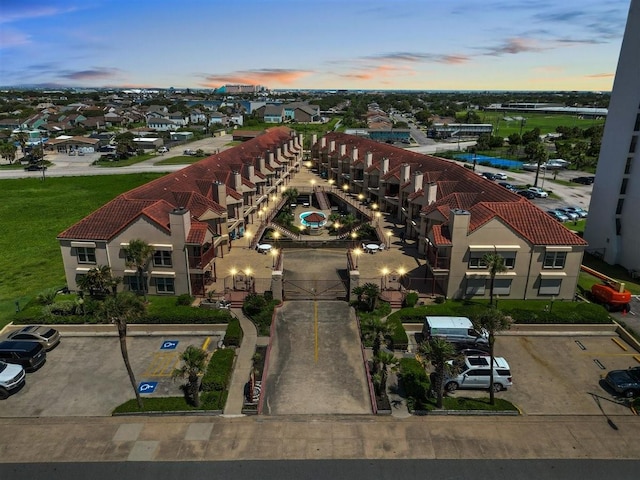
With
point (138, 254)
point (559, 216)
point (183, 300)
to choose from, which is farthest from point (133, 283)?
point (559, 216)

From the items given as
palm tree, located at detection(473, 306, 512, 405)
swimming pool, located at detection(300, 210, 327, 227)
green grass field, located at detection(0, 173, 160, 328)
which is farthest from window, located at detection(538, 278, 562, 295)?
green grass field, located at detection(0, 173, 160, 328)

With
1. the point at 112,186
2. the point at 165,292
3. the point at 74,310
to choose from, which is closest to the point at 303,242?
the point at 165,292

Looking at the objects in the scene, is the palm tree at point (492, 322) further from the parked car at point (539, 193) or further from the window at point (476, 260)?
the parked car at point (539, 193)

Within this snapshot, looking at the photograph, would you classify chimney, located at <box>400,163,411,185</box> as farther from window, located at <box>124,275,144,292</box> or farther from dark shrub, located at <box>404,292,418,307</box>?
window, located at <box>124,275,144,292</box>

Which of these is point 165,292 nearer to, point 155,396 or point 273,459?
point 155,396

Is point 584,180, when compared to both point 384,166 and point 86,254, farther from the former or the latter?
point 86,254

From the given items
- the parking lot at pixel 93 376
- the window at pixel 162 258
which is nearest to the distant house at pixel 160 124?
the window at pixel 162 258
